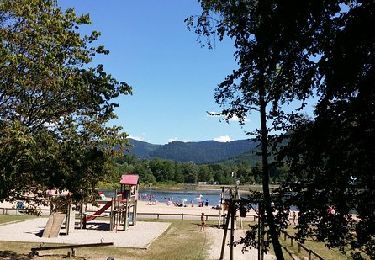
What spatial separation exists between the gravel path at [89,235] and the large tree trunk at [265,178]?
17.5 m

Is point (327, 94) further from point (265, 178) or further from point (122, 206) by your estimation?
point (122, 206)

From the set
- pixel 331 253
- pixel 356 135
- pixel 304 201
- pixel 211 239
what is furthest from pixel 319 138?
pixel 211 239

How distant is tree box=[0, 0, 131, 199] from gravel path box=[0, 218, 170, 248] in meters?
11.1

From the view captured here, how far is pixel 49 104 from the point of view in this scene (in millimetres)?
15500

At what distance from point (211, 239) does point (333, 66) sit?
24.8 m

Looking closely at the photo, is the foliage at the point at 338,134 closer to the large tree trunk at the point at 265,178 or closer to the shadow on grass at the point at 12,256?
the large tree trunk at the point at 265,178

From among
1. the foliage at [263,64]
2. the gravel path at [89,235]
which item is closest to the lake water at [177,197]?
the gravel path at [89,235]

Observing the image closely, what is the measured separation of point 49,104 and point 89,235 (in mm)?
17698

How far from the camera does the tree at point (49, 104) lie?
14.0 meters

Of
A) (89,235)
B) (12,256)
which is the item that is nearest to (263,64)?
(12,256)

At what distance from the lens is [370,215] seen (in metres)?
7.18

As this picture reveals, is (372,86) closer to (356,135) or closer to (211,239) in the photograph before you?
(356,135)

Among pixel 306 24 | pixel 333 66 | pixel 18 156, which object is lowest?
pixel 18 156

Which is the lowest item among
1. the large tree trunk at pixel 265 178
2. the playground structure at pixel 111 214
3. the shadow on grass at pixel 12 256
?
the shadow on grass at pixel 12 256
